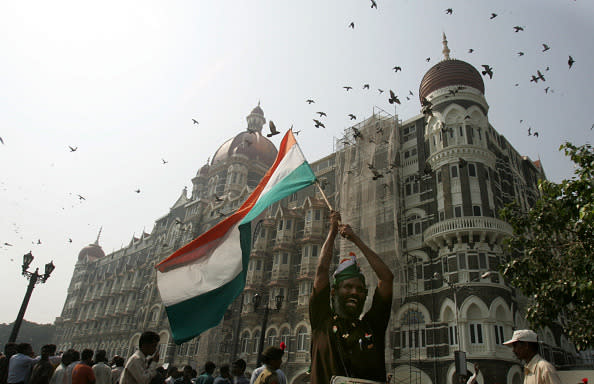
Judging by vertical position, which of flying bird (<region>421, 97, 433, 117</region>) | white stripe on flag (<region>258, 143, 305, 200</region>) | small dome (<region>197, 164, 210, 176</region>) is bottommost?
white stripe on flag (<region>258, 143, 305, 200</region>)

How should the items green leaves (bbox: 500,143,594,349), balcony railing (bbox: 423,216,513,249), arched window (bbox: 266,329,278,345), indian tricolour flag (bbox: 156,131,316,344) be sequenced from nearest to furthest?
1. indian tricolour flag (bbox: 156,131,316,344)
2. green leaves (bbox: 500,143,594,349)
3. balcony railing (bbox: 423,216,513,249)
4. arched window (bbox: 266,329,278,345)

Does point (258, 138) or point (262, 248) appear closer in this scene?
point (262, 248)

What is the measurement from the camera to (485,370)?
1953cm

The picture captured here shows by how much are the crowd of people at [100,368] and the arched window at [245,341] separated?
2265 centimetres

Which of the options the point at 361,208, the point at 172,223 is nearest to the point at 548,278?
the point at 361,208

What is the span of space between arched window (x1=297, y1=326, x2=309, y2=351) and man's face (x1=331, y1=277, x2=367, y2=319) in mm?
25196

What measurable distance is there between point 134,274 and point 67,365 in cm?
4831

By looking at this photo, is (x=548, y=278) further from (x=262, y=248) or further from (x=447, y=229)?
(x=262, y=248)

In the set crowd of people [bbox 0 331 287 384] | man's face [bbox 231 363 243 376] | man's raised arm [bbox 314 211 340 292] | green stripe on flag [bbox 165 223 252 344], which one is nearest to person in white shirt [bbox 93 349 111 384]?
crowd of people [bbox 0 331 287 384]

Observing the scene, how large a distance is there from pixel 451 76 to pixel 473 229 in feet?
38.3

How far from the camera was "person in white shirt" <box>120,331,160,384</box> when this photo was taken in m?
5.00

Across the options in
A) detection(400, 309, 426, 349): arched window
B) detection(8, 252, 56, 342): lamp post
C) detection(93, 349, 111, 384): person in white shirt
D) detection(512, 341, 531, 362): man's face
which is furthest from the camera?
detection(400, 309, 426, 349): arched window

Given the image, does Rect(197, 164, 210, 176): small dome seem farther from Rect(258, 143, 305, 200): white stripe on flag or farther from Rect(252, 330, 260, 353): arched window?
Rect(258, 143, 305, 200): white stripe on flag

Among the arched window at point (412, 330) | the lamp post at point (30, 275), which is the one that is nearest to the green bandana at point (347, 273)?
the lamp post at point (30, 275)
